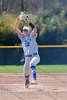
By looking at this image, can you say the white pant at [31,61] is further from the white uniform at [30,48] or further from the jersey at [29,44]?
the jersey at [29,44]

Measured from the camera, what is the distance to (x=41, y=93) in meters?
10.9

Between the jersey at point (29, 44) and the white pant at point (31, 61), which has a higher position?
the jersey at point (29, 44)

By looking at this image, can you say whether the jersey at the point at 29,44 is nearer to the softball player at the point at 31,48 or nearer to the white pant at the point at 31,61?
the softball player at the point at 31,48

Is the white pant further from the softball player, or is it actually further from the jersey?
the jersey

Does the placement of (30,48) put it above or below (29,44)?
below

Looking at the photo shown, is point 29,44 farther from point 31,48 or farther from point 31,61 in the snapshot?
point 31,61

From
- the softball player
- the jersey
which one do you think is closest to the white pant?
the softball player

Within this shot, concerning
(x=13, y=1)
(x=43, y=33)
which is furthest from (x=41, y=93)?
(x=13, y=1)

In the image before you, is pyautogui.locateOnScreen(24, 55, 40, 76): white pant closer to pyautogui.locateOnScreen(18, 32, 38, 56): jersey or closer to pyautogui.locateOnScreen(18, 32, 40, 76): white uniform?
pyautogui.locateOnScreen(18, 32, 40, 76): white uniform

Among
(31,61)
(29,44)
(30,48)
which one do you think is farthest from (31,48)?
(31,61)

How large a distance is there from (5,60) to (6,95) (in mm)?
15914

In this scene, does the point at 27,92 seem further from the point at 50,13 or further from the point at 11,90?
the point at 50,13

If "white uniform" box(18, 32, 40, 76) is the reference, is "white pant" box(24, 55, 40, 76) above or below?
below

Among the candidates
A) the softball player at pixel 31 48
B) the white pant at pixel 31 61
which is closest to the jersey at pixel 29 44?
the softball player at pixel 31 48
